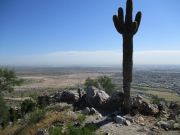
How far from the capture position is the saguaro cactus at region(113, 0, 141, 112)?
17281mm

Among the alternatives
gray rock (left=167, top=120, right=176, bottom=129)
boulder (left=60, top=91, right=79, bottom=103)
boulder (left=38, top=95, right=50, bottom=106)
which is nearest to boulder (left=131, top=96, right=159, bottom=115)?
gray rock (left=167, top=120, right=176, bottom=129)

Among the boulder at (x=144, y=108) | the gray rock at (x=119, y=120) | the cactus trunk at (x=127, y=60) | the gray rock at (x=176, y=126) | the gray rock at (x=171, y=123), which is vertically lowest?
the gray rock at (x=176, y=126)

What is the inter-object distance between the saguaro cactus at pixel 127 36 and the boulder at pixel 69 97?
527cm

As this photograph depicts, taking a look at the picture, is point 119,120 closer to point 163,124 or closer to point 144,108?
point 163,124

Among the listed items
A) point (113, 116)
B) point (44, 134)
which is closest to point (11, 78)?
point (113, 116)

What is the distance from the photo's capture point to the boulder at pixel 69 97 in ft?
71.0

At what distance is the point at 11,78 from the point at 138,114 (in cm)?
2244

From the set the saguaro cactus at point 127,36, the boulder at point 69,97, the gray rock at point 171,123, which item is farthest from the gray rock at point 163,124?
the boulder at point 69,97

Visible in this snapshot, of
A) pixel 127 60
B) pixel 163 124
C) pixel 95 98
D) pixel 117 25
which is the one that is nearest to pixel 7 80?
pixel 95 98

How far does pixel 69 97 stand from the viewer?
22.0 metres

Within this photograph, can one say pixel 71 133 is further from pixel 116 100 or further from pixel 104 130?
pixel 116 100

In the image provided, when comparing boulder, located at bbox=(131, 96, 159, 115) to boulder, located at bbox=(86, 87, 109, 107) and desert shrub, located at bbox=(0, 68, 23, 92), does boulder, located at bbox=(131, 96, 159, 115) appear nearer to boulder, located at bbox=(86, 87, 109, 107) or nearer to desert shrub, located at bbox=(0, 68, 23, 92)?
boulder, located at bbox=(86, 87, 109, 107)

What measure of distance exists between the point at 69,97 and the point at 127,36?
7.43m

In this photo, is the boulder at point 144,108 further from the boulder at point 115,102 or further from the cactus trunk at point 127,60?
the boulder at point 115,102
